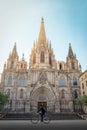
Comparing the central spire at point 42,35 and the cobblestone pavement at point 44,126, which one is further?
the central spire at point 42,35

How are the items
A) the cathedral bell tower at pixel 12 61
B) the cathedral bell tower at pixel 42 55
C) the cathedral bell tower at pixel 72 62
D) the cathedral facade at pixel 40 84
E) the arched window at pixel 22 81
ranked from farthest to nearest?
the cathedral bell tower at pixel 72 62
the cathedral bell tower at pixel 42 55
the cathedral bell tower at pixel 12 61
the arched window at pixel 22 81
the cathedral facade at pixel 40 84

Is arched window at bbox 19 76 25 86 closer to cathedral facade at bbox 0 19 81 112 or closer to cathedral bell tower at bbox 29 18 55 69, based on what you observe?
cathedral facade at bbox 0 19 81 112

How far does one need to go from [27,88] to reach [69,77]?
501 inches

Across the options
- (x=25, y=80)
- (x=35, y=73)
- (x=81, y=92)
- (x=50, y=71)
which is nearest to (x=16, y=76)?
(x=25, y=80)

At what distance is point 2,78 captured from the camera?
42781 millimetres

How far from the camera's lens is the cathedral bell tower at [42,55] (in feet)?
153

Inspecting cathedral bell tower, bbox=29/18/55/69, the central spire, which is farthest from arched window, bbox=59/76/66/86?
the central spire

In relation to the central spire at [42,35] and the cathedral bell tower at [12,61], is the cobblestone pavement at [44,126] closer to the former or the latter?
the cathedral bell tower at [12,61]

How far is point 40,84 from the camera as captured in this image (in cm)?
4141

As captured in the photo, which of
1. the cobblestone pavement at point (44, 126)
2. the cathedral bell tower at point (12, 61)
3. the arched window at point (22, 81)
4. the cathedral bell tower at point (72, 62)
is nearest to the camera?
the cobblestone pavement at point (44, 126)

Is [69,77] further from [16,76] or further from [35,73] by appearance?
[16,76]

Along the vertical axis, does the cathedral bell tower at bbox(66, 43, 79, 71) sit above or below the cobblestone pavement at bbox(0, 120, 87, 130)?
above

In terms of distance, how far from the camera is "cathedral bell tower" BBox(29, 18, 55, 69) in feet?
153

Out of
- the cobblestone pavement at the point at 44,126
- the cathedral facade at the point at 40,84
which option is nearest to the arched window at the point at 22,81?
the cathedral facade at the point at 40,84
